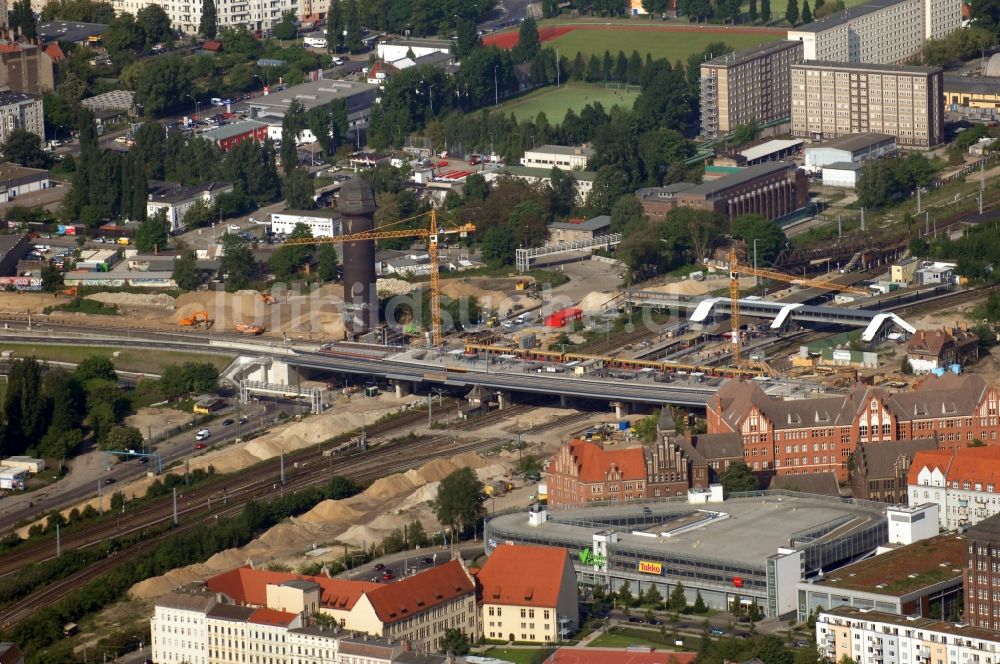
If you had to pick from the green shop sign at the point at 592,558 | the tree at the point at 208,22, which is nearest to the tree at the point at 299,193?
the tree at the point at 208,22

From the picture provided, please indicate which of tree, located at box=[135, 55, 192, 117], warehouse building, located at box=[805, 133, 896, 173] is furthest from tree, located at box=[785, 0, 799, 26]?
tree, located at box=[135, 55, 192, 117]

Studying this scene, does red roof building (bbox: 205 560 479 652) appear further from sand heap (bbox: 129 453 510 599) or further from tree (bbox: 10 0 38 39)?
tree (bbox: 10 0 38 39)

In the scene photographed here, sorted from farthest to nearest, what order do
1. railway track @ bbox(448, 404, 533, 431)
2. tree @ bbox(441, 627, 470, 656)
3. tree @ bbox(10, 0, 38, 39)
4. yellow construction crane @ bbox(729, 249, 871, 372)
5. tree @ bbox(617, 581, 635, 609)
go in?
1. tree @ bbox(10, 0, 38, 39)
2. yellow construction crane @ bbox(729, 249, 871, 372)
3. railway track @ bbox(448, 404, 533, 431)
4. tree @ bbox(617, 581, 635, 609)
5. tree @ bbox(441, 627, 470, 656)

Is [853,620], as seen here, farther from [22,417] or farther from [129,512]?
[22,417]

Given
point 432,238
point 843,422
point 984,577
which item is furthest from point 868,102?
point 984,577

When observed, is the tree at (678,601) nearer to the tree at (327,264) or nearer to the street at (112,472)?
the street at (112,472)
